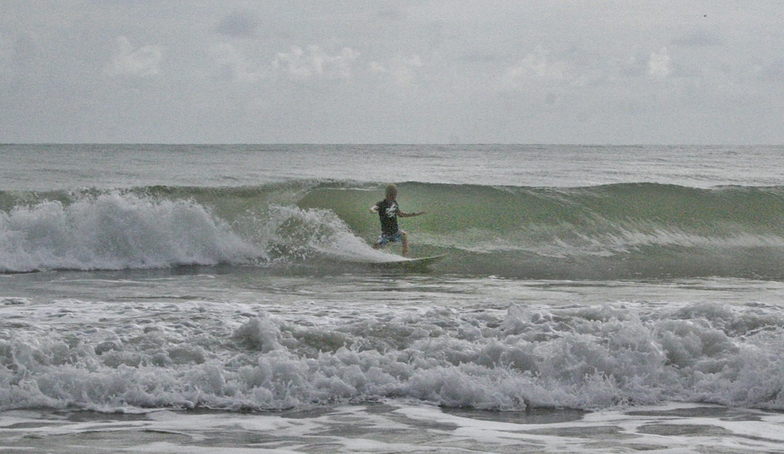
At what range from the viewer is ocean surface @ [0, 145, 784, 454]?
5.78 metres

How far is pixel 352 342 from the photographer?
25.4 ft

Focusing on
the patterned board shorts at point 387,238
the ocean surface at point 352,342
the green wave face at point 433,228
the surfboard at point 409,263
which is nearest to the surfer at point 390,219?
the patterned board shorts at point 387,238

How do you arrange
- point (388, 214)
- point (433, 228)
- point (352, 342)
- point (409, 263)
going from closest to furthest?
1. point (352, 342)
2. point (409, 263)
3. point (388, 214)
4. point (433, 228)

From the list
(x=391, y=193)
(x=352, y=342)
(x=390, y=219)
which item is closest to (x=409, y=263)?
(x=390, y=219)

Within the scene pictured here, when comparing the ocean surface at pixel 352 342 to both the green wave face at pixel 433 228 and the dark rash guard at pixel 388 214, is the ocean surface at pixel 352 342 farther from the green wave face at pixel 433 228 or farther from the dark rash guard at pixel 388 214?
the dark rash guard at pixel 388 214

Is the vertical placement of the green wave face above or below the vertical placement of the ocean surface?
above

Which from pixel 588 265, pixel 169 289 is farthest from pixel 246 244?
pixel 588 265

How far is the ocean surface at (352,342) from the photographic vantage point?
5781 millimetres

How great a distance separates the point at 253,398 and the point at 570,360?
257 cm

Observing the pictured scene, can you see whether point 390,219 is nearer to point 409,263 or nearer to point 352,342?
point 409,263

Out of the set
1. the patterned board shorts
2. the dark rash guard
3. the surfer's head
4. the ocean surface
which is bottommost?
the ocean surface

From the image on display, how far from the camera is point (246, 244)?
16.8 meters

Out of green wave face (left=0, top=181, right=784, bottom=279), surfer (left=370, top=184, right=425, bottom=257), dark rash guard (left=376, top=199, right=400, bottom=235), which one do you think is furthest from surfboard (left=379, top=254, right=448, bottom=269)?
dark rash guard (left=376, top=199, right=400, bottom=235)

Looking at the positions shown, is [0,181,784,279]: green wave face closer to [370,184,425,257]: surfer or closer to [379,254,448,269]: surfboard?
[370,184,425,257]: surfer
